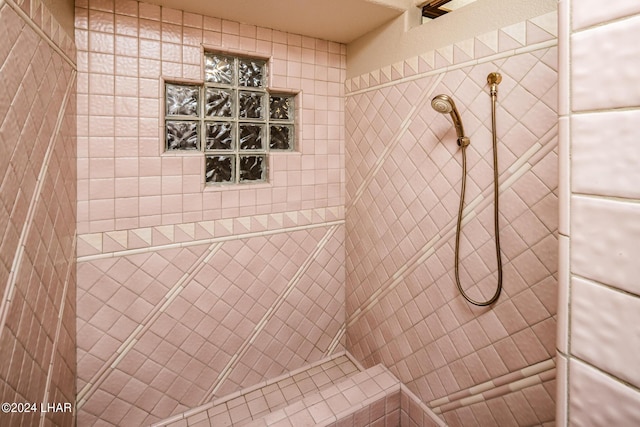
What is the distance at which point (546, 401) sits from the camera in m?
1.26

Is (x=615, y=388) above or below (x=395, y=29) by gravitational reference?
below

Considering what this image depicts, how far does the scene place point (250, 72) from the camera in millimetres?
1941

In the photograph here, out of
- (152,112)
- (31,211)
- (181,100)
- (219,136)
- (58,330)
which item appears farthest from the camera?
(219,136)

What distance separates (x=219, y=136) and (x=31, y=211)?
98cm

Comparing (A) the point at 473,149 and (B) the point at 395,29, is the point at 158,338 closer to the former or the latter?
(A) the point at 473,149

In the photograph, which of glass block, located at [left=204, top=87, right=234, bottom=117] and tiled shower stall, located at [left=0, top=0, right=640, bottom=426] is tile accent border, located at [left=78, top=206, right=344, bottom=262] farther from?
glass block, located at [left=204, top=87, right=234, bottom=117]

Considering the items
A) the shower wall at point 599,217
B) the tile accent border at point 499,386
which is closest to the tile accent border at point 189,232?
the tile accent border at point 499,386

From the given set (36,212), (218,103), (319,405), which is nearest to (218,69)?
(218,103)

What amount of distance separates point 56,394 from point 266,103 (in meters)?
1.65

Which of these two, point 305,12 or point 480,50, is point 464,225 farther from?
point 305,12

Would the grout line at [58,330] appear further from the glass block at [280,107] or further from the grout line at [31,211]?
the glass block at [280,107]

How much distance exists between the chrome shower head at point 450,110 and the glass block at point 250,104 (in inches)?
39.8

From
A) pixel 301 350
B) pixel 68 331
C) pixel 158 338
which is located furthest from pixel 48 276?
pixel 301 350

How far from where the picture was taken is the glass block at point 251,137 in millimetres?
1955
